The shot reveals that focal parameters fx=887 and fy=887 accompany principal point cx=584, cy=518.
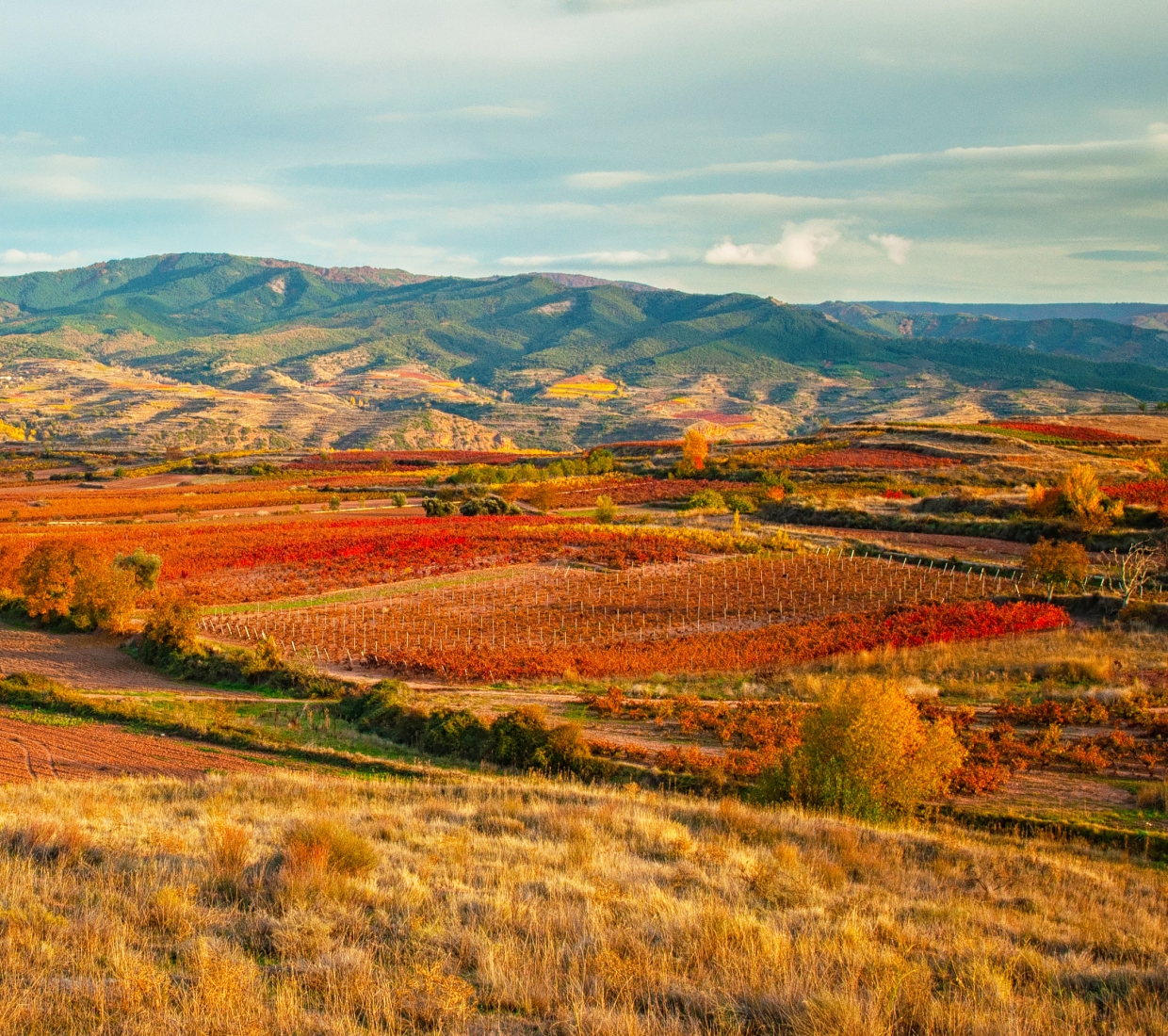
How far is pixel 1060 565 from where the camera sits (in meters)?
35.2

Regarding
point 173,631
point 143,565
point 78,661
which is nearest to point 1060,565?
point 173,631

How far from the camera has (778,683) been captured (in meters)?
23.4

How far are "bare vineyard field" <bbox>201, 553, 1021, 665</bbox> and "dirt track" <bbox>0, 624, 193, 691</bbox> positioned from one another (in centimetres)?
340

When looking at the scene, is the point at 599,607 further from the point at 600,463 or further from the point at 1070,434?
the point at 1070,434

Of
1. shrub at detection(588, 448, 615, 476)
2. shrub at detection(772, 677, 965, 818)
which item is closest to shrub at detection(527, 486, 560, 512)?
shrub at detection(588, 448, 615, 476)

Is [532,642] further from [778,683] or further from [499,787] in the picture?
[499,787]

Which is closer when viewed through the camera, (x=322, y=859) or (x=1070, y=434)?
(x=322, y=859)

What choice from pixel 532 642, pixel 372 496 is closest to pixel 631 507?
pixel 372 496

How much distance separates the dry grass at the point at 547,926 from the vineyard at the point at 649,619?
45.4 feet

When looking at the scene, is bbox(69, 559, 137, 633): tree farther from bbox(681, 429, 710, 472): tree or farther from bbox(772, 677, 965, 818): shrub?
bbox(681, 429, 710, 472): tree

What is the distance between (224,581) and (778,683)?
2947 cm

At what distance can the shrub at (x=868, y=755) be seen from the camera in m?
14.2

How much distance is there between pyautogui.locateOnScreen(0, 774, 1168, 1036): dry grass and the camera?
595 centimetres

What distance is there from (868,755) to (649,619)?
18.8 metres
